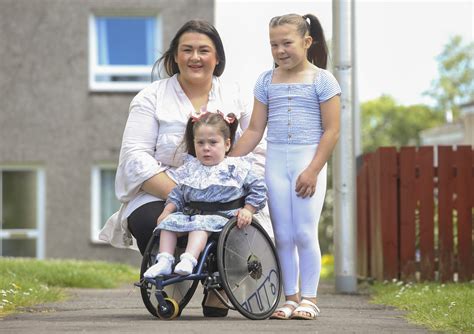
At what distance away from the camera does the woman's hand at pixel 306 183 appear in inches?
276

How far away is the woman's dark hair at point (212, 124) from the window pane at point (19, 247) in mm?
16304

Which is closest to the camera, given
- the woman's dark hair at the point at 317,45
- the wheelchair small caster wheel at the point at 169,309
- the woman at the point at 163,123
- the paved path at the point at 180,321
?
the paved path at the point at 180,321

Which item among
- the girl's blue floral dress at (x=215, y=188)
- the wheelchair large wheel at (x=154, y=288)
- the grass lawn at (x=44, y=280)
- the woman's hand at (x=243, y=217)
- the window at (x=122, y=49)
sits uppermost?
the window at (x=122, y=49)

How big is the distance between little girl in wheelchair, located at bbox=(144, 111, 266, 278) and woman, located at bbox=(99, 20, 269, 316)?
422 mm

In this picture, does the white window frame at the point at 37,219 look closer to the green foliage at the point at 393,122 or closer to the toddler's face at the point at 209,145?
the toddler's face at the point at 209,145

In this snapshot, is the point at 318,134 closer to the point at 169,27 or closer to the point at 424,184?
the point at 424,184

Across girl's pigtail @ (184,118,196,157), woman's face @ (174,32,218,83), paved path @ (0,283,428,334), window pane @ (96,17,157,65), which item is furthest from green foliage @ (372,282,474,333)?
window pane @ (96,17,157,65)

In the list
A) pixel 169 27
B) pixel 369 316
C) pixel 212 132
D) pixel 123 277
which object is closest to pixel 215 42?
pixel 212 132

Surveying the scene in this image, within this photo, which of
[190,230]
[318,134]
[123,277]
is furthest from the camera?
[123,277]

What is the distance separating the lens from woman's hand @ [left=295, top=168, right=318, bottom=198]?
7008 mm

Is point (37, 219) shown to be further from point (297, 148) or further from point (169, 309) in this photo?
point (169, 309)

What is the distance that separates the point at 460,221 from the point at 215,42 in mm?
4681

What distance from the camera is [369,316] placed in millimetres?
7605

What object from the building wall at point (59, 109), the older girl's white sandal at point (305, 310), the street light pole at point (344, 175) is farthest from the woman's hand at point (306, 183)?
the building wall at point (59, 109)
